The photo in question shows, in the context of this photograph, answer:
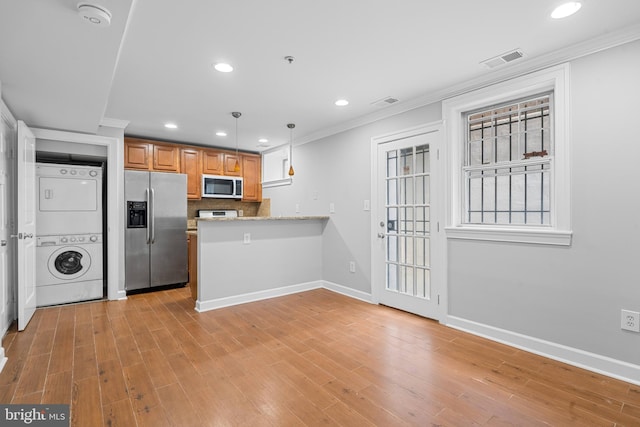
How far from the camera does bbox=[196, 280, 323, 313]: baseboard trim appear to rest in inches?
142

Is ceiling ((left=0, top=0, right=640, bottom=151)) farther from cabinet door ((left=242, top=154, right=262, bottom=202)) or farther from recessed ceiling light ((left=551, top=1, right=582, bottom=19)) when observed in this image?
cabinet door ((left=242, top=154, right=262, bottom=202))

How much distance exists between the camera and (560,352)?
237 centimetres

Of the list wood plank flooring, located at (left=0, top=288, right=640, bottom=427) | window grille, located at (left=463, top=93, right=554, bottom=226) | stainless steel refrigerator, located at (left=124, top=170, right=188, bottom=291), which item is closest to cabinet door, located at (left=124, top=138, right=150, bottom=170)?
stainless steel refrigerator, located at (left=124, top=170, right=188, bottom=291)

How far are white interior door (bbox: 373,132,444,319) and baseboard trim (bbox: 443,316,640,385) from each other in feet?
1.42

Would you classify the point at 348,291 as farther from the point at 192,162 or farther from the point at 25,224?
the point at 25,224

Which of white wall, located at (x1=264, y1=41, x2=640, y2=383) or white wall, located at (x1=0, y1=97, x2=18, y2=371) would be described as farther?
white wall, located at (x1=0, y1=97, x2=18, y2=371)

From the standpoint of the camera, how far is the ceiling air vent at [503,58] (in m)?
2.40

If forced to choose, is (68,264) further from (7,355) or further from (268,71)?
(268,71)

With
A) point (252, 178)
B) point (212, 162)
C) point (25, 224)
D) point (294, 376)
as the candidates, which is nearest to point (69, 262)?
point (25, 224)

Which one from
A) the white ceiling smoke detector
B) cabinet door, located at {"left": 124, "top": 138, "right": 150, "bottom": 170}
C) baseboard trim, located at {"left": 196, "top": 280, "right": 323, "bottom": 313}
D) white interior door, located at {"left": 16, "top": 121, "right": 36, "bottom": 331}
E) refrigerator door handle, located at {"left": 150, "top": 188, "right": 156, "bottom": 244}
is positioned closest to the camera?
the white ceiling smoke detector

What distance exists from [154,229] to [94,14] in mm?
3422

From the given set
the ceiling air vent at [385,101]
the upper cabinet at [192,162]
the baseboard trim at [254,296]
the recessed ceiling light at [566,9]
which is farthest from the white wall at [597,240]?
the upper cabinet at [192,162]

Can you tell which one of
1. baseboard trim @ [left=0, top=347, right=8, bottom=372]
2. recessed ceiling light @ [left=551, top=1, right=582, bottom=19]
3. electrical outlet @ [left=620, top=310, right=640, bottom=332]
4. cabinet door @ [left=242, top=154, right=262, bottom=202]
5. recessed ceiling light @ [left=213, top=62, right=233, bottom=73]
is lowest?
baseboard trim @ [left=0, top=347, right=8, bottom=372]

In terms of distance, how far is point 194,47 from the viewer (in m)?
2.28
